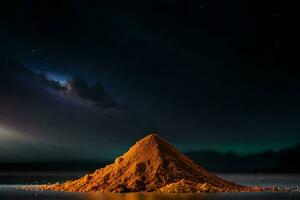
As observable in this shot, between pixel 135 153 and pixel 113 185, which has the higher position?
pixel 135 153

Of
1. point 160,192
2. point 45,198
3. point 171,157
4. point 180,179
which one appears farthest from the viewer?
point 171,157

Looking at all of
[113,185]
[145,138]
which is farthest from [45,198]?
[145,138]

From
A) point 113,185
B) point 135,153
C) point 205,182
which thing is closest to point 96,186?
point 113,185

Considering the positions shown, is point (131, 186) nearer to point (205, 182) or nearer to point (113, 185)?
point (113, 185)

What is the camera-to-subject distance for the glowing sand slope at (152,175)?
5636 cm

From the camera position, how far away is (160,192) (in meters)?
54.7

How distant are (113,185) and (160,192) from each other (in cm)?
516

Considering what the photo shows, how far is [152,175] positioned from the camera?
192 ft

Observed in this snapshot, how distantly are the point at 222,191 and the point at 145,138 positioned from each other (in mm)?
12132

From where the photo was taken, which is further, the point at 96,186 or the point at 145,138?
the point at 145,138

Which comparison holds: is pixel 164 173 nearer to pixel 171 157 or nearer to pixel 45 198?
pixel 171 157

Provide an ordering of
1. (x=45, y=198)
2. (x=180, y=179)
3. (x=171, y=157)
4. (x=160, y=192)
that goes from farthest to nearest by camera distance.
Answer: (x=171, y=157) → (x=180, y=179) → (x=160, y=192) → (x=45, y=198)

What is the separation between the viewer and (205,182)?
2340 inches

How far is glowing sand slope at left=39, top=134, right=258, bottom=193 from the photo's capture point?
185 feet
